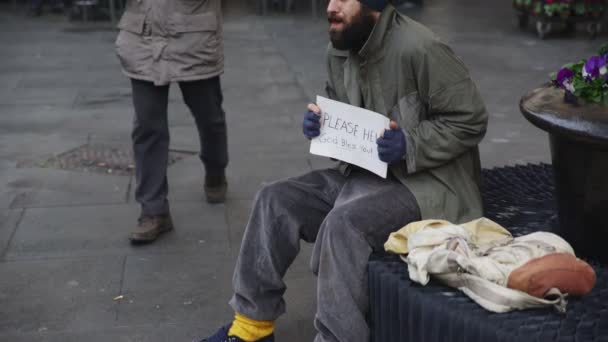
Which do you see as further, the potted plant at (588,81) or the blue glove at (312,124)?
the blue glove at (312,124)

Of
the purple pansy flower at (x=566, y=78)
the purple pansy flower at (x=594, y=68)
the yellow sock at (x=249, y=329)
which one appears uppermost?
the purple pansy flower at (x=594, y=68)

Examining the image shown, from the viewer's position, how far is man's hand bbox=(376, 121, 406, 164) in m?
3.11

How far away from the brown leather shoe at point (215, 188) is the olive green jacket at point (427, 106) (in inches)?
83.9

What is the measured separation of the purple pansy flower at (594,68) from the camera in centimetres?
294

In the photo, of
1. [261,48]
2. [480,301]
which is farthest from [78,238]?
[261,48]

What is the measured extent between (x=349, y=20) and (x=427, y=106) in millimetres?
412

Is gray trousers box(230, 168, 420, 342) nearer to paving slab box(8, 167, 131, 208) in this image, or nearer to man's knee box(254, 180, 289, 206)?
man's knee box(254, 180, 289, 206)

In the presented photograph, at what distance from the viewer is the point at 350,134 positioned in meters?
3.27

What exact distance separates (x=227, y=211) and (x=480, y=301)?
284 cm

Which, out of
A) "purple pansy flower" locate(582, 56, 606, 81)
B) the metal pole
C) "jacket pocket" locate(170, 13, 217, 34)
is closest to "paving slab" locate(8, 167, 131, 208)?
"jacket pocket" locate(170, 13, 217, 34)

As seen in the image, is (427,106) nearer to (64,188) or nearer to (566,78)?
(566,78)

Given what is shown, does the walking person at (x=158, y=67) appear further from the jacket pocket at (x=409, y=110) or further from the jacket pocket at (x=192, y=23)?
the jacket pocket at (x=409, y=110)

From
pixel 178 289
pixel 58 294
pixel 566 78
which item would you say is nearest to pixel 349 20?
pixel 566 78

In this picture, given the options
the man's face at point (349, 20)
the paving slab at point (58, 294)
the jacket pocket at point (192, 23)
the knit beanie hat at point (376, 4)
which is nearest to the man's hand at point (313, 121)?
the man's face at point (349, 20)
